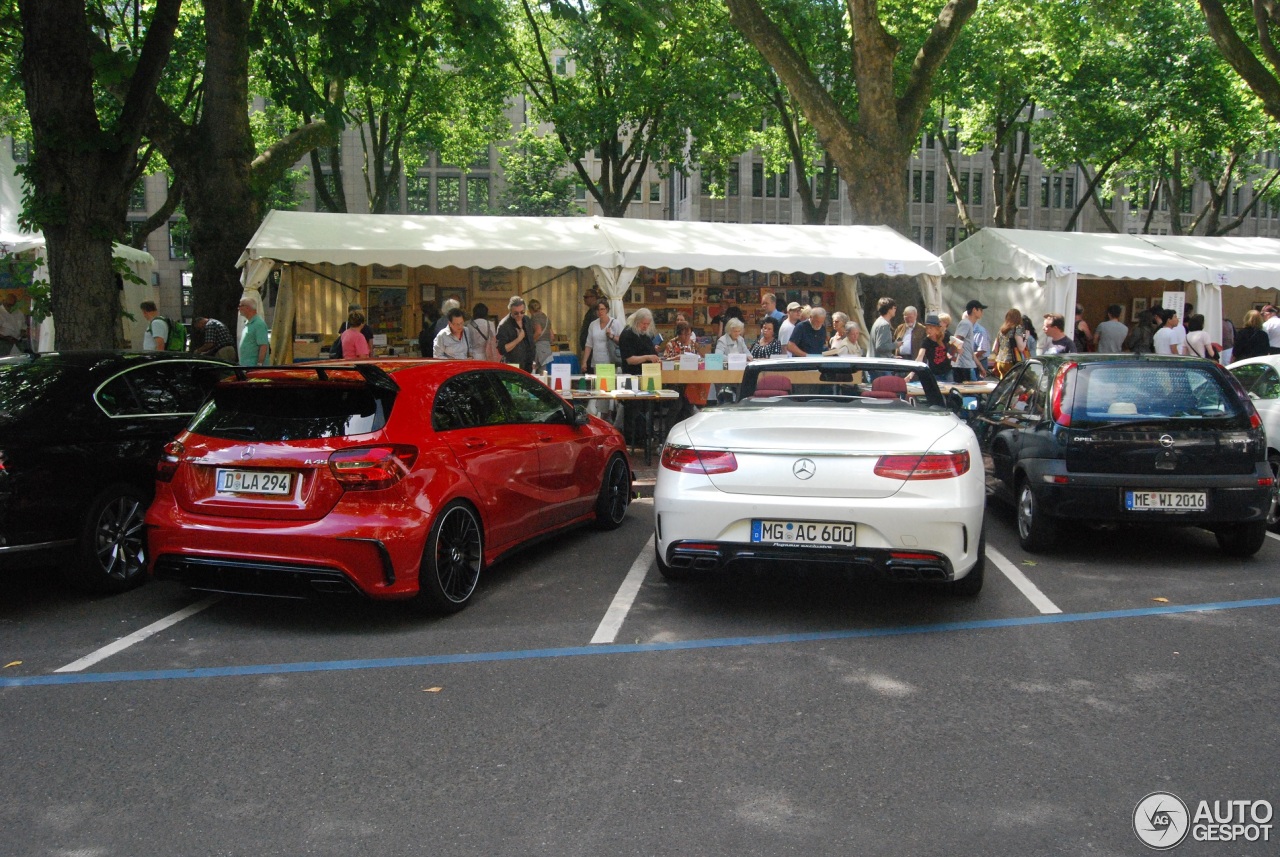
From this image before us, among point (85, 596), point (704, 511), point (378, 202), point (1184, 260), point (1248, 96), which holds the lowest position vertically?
point (85, 596)

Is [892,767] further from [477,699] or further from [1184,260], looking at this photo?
[1184,260]

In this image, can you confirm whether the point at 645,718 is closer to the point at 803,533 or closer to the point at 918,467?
the point at 803,533

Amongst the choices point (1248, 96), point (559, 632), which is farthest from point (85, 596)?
point (1248, 96)

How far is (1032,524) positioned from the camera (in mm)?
7805

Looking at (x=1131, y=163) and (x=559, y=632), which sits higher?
(x=1131, y=163)

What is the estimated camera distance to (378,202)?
99.7ft

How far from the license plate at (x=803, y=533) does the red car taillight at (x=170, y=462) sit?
127 inches

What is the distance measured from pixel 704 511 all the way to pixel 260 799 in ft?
9.26

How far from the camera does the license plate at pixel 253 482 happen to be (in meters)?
5.73

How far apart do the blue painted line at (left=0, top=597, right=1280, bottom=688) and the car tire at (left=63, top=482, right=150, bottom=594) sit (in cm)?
151

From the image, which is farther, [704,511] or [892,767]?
[704,511]

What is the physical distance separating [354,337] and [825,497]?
8.88 m

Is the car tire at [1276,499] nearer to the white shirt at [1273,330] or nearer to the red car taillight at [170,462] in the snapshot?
the red car taillight at [170,462]

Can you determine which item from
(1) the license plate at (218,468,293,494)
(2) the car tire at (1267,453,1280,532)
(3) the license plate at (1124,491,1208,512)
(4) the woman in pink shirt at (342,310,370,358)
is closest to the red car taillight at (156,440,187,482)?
(1) the license plate at (218,468,293,494)
